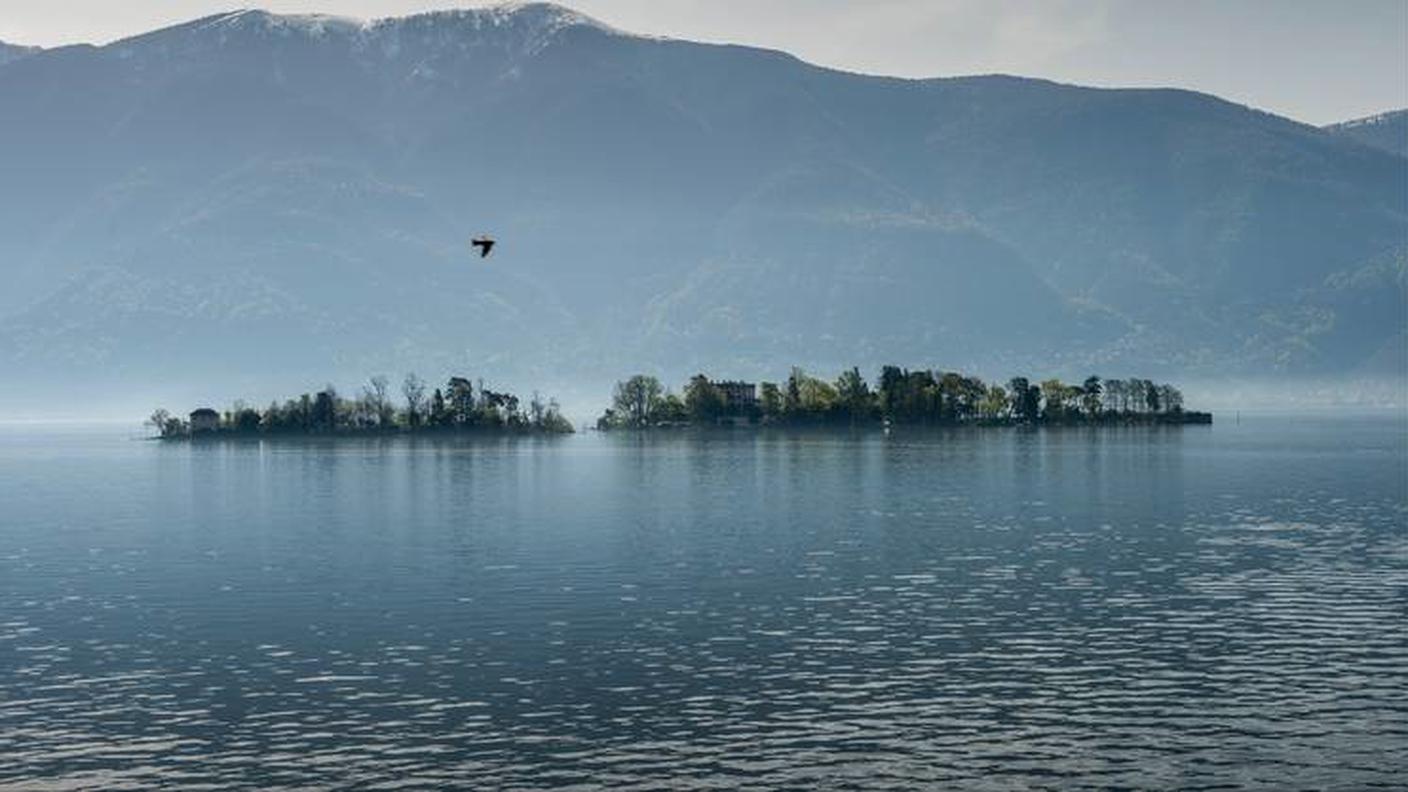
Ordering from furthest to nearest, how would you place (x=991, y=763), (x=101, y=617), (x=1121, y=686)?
(x=101, y=617)
(x=1121, y=686)
(x=991, y=763)

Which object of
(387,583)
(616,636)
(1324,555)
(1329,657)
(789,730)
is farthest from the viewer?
(1324,555)

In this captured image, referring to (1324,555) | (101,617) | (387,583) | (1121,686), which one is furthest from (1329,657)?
(101,617)

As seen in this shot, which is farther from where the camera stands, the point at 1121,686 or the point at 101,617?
the point at 101,617

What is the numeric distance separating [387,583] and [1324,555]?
7117 centimetres

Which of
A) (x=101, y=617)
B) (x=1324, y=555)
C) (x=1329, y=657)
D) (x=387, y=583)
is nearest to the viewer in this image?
(x=1329, y=657)

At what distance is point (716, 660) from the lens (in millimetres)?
81625

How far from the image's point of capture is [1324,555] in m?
123

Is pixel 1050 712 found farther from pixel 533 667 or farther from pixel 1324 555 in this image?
pixel 1324 555

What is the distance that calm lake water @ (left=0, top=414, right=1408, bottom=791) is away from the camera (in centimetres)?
6181

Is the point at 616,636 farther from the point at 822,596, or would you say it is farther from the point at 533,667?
the point at 822,596

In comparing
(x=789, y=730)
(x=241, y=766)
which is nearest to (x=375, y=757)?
(x=241, y=766)

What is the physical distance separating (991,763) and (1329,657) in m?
27.9

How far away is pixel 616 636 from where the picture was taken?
292 feet

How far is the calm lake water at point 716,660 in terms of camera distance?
61812 millimetres
